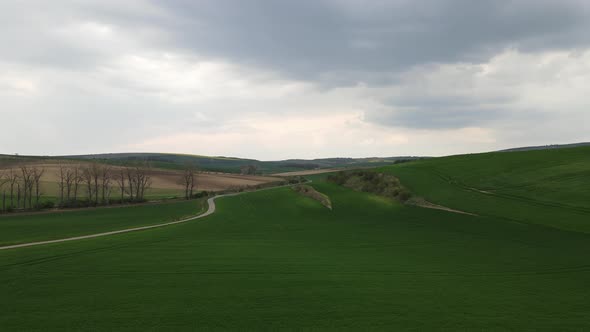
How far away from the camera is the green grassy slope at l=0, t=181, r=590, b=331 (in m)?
13.4

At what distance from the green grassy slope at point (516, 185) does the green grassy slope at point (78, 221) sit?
144ft

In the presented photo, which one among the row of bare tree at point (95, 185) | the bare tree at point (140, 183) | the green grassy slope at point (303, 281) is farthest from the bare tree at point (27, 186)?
the green grassy slope at point (303, 281)

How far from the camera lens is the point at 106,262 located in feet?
71.2

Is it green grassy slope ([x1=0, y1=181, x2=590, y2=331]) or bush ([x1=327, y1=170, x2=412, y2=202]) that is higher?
bush ([x1=327, y1=170, x2=412, y2=202])

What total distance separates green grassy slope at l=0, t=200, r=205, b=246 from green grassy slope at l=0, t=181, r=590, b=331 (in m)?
11.1

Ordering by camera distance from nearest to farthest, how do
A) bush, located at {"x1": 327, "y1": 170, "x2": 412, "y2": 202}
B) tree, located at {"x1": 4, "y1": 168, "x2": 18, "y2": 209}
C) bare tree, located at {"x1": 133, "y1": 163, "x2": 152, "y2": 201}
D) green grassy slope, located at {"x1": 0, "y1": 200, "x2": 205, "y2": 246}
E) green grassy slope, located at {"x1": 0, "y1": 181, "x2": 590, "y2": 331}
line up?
green grassy slope, located at {"x1": 0, "y1": 181, "x2": 590, "y2": 331}, green grassy slope, located at {"x1": 0, "y1": 200, "x2": 205, "y2": 246}, bush, located at {"x1": 327, "y1": 170, "x2": 412, "y2": 202}, tree, located at {"x1": 4, "y1": 168, "x2": 18, "y2": 209}, bare tree, located at {"x1": 133, "y1": 163, "x2": 152, "y2": 201}

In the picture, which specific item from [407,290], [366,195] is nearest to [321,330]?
[407,290]

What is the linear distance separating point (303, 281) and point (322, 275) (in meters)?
1.73

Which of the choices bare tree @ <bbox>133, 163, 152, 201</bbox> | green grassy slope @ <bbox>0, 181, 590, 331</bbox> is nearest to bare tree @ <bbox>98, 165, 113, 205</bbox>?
bare tree @ <bbox>133, 163, 152, 201</bbox>

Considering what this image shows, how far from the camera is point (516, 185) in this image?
50688 millimetres

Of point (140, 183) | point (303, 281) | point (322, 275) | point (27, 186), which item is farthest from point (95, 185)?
point (303, 281)

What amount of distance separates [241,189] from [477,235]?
7032 centimetres

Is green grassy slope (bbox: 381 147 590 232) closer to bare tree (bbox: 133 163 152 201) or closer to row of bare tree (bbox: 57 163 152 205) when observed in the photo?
bare tree (bbox: 133 163 152 201)

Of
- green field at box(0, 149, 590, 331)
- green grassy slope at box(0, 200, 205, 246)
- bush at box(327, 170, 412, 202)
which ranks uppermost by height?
bush at box(327, 170, 412, 202)
